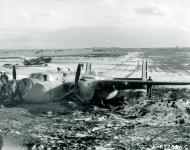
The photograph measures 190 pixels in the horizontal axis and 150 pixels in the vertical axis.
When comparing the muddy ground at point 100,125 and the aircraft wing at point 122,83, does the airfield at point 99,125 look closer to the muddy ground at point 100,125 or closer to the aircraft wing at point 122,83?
the muddy ground at point 100,125

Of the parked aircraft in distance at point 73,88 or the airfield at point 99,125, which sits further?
the parked aircraft in distance at point 73,88

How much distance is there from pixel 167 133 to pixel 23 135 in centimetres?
630

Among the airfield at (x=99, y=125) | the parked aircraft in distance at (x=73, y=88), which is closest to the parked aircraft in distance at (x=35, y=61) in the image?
the parked aircraft in distance at (x=73, y=88)

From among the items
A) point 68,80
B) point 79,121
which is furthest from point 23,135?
point 68,80

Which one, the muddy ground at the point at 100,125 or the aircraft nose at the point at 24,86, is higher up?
the aircraft nose at the point at 24,86

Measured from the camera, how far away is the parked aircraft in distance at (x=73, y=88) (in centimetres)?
1914

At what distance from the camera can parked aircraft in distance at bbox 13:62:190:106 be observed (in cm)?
1914

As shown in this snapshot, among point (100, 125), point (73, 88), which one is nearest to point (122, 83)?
point (73, 88)

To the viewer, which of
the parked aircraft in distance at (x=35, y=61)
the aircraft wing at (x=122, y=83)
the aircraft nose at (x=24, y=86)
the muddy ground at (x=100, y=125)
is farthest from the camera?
the parked aircraft in distance at (x=35, y=61)

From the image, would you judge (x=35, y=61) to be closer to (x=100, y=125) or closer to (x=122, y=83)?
(x=122, y=83)

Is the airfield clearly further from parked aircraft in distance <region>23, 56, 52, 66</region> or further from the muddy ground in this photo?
parked aircraft in distance <region>23, 56, 52, 66</region>

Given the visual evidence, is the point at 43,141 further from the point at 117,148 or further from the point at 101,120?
the point at 101,120

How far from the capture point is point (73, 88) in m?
20.1

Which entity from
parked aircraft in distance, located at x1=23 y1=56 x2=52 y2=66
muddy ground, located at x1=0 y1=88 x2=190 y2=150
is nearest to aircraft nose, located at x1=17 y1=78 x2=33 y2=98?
muddy ground, located at x1=0 y1=88 x2=190 y2=150
